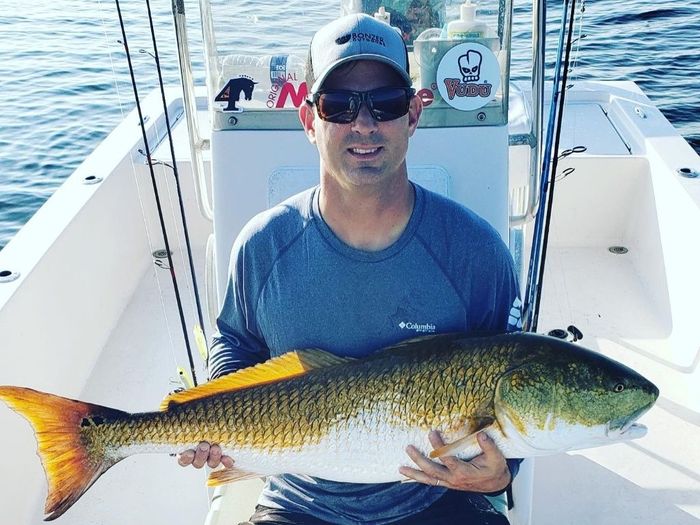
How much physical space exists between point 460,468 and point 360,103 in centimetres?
97

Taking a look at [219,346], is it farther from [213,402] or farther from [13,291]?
[13,291]

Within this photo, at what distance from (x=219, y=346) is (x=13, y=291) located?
1.40m

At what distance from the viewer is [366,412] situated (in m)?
1.83

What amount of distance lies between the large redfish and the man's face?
473 mm

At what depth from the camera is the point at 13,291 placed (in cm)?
316

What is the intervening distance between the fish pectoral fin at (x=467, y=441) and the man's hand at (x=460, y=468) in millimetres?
15

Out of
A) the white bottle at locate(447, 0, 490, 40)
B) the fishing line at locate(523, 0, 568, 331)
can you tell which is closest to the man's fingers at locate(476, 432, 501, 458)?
the fishing line at locate(523, 0, 568, 331)

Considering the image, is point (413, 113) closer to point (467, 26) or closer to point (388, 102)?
point (388, 102)

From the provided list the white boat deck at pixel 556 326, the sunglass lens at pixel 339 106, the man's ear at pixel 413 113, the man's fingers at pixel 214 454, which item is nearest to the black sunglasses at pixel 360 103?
the sunglass lens at pixel 339 106

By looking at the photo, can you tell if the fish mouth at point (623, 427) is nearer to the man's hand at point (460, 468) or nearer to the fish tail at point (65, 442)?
the man's hand at point (460, 468)

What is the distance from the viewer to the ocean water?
8.00 metres

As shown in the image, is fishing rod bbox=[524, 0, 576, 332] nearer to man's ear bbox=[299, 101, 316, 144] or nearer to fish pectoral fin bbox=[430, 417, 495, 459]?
man's ear bbox=[299, 101, 316, 144]

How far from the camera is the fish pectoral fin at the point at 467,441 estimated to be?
5.62 feet

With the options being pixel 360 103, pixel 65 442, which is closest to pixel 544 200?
pixel 360 103
